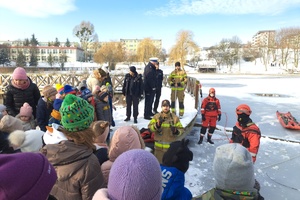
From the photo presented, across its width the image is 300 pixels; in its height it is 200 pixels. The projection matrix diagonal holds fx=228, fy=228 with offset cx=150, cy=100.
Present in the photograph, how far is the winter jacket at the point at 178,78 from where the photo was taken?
631 centimetres

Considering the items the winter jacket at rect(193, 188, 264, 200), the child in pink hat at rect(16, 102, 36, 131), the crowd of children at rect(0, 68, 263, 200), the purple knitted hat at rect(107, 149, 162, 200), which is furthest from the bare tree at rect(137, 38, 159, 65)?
the purple knitted hat at rect(107, 149, 162, 200)

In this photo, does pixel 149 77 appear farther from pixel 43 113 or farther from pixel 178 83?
pixel 43 113

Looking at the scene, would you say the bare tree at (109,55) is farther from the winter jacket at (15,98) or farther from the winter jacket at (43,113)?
the winter jacket at (43,113)

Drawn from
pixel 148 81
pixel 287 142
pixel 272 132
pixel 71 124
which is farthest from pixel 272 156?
pixel 71 124

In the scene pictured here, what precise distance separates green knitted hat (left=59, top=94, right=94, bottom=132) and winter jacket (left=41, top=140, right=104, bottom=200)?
222 mm

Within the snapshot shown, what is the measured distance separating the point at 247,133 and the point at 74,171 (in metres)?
2.56

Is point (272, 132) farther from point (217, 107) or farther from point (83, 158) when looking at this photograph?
point (83, 158)

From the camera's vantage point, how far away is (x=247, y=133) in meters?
3.25

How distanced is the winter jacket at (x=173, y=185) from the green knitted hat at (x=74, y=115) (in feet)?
2.45

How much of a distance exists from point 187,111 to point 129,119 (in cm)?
188

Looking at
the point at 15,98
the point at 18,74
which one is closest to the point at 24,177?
the point at 18,74

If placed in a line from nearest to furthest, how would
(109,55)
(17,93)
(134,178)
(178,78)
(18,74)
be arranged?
(134,178) < (18,74) < (17,93) < (178,78) < (109,55)

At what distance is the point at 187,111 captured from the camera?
22.8 ft

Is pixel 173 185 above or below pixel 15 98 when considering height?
below
